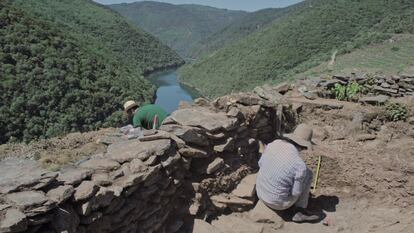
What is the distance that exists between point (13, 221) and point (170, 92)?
239 feet

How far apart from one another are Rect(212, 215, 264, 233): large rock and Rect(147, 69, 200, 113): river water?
42068 millimetres

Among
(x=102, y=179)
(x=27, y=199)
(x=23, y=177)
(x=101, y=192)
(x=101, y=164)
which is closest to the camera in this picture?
(x=27, y=199)

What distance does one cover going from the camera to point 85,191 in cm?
349

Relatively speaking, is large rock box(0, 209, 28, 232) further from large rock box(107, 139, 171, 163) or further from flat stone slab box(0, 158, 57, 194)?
large rock box(107, 139, 171, 163)

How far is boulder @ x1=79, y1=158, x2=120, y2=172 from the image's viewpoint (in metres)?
4.02

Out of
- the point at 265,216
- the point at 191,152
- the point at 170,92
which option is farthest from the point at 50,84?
the point at 265,216

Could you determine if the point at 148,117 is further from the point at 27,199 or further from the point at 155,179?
the point at 27,199

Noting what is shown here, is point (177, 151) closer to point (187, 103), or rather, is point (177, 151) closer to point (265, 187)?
point (265, 187)

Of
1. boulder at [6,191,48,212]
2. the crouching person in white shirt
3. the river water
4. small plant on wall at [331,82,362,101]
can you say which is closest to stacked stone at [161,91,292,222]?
the crouching person in white shirt

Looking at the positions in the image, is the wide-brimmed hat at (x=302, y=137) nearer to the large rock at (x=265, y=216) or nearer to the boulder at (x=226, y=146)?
the boulder at (x=226, y=146)

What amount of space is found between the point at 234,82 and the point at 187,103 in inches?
2352

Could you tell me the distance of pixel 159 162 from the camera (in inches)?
176

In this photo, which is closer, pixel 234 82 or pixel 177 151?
pixel 177 151

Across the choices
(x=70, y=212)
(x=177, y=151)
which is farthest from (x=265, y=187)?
(x=70, y=212)
